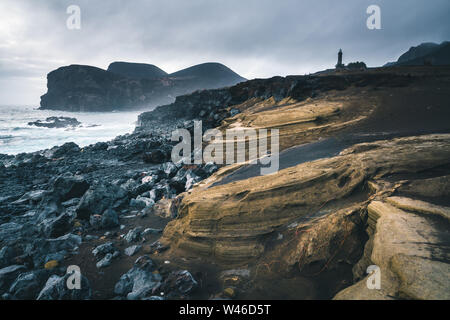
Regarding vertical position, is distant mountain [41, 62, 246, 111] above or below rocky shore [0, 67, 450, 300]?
above

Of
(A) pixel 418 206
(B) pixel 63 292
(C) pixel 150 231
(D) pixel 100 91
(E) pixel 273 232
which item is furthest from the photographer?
(D) pixel 100 91

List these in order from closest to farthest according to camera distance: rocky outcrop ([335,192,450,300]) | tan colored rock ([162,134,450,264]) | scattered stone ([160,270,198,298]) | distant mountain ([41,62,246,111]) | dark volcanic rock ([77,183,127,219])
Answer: rocky outcrop ([335,192,450,300]) < scattered stone ([160,270,198,298]) < tan colored rock ([162,134,450,264]) < dark volcanic rock ([77,183,127,219]) < distant mountain ([41,62,246,111])

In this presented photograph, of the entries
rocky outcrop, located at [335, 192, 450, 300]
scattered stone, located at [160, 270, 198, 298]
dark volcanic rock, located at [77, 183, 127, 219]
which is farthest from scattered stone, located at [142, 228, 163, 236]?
rocky outcrop, located at [335, 192, 450, 300]

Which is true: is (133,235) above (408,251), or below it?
below

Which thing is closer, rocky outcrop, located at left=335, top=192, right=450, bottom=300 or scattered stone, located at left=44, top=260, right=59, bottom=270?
rocky outcrop, located at left=335, top=192, right=450, bottom=300

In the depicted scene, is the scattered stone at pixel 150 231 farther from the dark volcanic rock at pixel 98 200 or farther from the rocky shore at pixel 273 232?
the dark volcanic rock at pixel 98 200

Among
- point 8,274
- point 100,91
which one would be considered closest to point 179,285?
point 8,274

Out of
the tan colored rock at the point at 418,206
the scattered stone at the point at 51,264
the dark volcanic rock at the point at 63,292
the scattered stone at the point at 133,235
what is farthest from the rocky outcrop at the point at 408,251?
the scattered stone at the point at 51,264

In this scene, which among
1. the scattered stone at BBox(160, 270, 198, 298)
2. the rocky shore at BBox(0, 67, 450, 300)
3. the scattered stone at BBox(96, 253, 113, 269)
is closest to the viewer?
the rocky shore at BBox(0, 67, 450, 300)

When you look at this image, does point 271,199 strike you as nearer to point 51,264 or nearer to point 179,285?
point 179,285

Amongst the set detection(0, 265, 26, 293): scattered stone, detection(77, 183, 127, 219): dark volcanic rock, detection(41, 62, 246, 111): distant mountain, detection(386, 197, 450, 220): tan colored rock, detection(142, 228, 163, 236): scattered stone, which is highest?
detection(41, 62, 246, 111): distant mountain

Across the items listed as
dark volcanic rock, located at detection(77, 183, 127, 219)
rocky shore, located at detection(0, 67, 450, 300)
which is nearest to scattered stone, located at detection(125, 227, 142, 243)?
rocky shore, located at detection(0, 67, 450, 300)

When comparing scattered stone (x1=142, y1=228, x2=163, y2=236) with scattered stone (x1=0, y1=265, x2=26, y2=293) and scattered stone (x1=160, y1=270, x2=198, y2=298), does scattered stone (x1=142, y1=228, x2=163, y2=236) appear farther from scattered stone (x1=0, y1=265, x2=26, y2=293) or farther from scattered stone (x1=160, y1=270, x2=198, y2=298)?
scattered stone (x1=0, y1=265, x2=26, y2=293)
